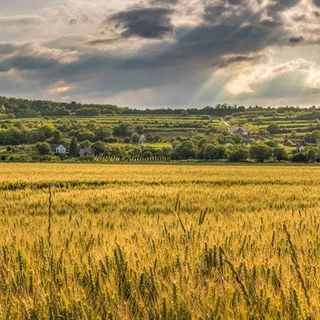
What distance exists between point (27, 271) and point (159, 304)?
1320 mm

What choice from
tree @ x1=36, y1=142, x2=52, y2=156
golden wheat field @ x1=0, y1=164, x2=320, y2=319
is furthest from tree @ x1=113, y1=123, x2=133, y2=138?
golden wheat field @ x1=0, y1=164, x2=320, y2=319

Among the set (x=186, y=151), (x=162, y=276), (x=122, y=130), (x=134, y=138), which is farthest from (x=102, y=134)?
(x=162, y=276)

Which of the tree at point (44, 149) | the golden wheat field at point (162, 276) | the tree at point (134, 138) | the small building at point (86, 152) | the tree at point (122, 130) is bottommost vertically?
the small building at point (86, 152)

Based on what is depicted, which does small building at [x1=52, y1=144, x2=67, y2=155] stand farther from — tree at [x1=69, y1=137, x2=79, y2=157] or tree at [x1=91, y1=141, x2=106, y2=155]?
tree at [x1=91, y1=141, x2=106, y2=155]

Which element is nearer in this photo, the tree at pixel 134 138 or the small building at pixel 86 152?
the small building at pixel 86 152

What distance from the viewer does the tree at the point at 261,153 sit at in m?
112

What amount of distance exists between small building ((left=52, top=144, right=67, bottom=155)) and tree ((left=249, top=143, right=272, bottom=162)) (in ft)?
173

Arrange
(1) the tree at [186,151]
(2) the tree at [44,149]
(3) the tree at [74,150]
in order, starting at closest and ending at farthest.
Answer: (1) the tree at [186,151] < (2) the tree at [44,149] < (3) the tree at [74,150]

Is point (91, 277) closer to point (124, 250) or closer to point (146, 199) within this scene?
point (124, 250)

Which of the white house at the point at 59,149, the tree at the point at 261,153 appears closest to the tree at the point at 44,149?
the white house at the point at 59,149

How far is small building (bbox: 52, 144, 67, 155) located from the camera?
140125 millimetres

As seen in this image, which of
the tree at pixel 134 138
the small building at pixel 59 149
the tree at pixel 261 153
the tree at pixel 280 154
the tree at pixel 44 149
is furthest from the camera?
the tree at pixel 134 138

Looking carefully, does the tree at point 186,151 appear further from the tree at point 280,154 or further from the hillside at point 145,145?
the tree at point 280,154

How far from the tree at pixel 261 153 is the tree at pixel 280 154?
131 centimetres
